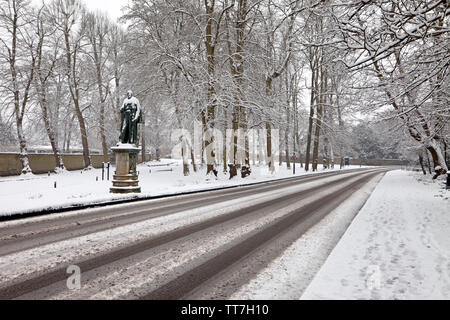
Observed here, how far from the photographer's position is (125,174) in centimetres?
1105

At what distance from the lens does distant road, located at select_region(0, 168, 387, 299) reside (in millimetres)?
2879

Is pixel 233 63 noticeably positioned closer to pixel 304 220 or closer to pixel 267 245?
pixel 304 220

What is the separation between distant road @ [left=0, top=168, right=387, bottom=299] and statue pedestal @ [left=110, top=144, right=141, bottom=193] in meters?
3.77

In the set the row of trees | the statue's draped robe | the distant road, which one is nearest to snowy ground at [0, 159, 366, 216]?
the distant road

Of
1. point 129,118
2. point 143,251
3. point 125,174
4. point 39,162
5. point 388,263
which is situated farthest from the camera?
point 39,162

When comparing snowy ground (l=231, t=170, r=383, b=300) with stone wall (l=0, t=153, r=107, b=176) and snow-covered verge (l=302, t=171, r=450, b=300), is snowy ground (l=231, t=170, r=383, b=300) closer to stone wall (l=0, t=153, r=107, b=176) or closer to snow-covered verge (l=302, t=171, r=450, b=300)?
snow-covered verge (l=302, t=171, r=450, b=300)

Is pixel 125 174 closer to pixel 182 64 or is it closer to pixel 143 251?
pixel 143 251

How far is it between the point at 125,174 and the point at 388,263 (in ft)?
31.8

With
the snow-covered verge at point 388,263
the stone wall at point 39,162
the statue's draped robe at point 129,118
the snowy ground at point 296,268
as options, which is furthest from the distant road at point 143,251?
the stone wall at point 39,162

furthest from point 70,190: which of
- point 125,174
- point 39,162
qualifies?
point 39,162

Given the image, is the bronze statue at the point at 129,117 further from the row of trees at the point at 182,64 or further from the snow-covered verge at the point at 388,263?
the snow-covered verge at the point at 388,263

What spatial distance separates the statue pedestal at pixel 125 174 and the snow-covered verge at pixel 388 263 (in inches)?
325
